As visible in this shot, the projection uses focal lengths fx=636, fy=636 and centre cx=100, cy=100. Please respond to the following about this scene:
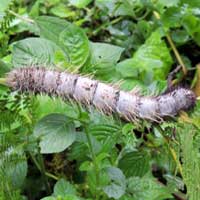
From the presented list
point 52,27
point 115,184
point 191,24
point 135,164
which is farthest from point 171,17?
point 115,184

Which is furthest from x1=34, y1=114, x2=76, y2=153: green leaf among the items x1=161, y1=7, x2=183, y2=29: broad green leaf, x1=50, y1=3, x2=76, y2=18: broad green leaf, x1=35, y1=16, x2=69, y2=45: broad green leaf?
x1=50, y1=3, x2=76, y2=18: broad green leaf

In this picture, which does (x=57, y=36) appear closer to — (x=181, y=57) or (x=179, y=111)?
(x=179, y=111)

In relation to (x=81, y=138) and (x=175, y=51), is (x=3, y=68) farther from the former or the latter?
(x=175, y=51)

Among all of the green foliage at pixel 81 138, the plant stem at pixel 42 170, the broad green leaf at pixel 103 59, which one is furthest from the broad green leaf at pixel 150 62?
the plant stem at pixel 42 170

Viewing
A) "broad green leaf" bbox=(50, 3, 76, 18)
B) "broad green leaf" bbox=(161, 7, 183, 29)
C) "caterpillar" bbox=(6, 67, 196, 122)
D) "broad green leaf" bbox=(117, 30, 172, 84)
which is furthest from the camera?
"broad green leaf" bbox=(50, 3, 76, 18)

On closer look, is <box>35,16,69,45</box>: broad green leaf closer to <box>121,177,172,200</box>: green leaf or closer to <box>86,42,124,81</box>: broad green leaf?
<box>86,42,124,81</box>: broad green leaf

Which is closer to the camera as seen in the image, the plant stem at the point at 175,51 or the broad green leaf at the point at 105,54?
the broad green leaf at the point at 105,54

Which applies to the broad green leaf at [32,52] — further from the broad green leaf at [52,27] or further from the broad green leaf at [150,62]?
the broad green leaf at [150,62]
